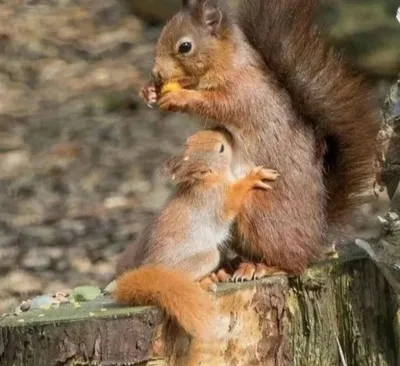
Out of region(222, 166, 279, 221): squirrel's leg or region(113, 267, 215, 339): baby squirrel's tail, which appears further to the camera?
region(222, 166, 279, 221): squirrel's leg

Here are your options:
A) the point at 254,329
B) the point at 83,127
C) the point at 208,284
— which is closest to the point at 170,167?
the point at 208,284

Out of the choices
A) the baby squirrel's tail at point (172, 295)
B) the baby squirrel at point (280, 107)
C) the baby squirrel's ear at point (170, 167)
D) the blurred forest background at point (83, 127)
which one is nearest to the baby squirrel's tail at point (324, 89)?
the baby squirrel at point (280, 107)

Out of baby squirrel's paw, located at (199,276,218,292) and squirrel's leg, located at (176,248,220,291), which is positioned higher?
squirrel's leg, located at (176,248,220,291)

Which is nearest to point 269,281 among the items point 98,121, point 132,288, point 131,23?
point 132,288

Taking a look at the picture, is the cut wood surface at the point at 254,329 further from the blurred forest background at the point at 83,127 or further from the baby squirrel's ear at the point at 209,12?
the blurred forest background at the point at 83,127

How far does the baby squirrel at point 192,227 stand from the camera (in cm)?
209

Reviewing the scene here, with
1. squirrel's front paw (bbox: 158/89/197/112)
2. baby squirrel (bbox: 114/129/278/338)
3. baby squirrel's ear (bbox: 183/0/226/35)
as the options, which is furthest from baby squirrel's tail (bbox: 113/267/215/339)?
baby squirrel's ear (bbox: 183/0/226/35)

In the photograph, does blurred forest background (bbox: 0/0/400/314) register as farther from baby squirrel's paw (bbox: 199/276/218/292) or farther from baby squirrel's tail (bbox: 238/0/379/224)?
baby squirrel's paw (bbox: 199/276/218/292)

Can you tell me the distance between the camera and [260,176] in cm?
223

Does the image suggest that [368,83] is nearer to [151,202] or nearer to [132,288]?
[132,288]

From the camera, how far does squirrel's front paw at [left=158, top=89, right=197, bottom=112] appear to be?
2.27 m

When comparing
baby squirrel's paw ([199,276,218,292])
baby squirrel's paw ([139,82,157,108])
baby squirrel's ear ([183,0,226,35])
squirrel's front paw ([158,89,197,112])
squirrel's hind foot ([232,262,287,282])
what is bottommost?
baby squirrel's paw ([199,276,218,292])

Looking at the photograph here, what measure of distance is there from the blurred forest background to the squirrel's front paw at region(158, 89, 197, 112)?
3.81 ft

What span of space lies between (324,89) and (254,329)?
46 centimetres
